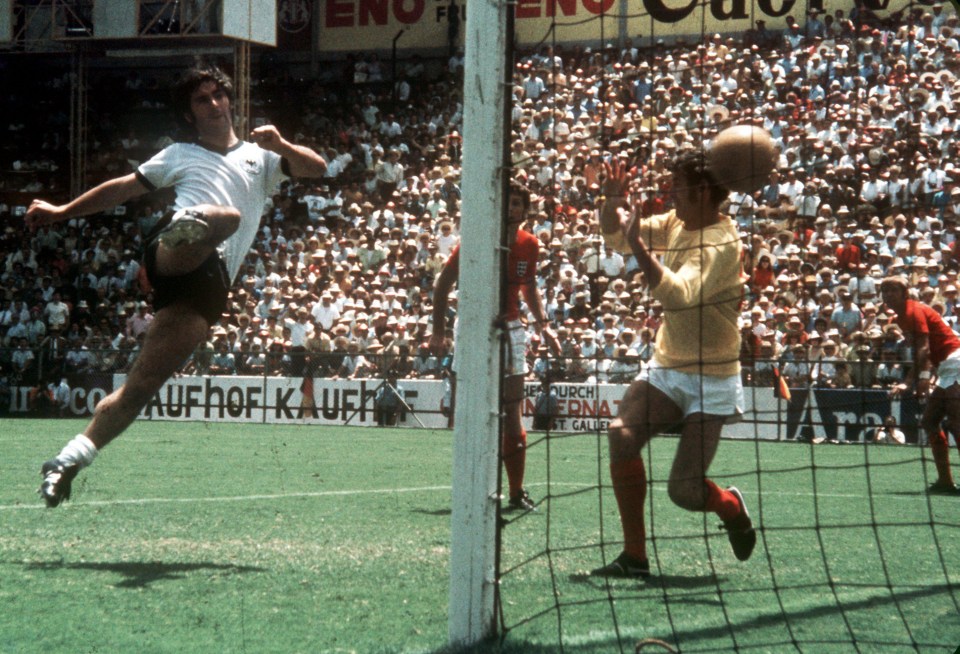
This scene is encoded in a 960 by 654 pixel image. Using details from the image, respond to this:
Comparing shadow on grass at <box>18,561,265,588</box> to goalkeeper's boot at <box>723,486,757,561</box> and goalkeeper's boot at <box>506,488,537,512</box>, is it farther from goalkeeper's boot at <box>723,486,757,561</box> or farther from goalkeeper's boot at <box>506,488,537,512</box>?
goalkeeper's boot at <box>506,488,537,512</box>

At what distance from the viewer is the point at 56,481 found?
5930 mm

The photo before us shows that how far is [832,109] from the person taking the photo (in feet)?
29.5

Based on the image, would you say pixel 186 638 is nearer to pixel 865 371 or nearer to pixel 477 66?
pixel 477 66

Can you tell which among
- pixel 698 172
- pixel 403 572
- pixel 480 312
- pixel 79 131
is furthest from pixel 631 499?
pixel 79 131

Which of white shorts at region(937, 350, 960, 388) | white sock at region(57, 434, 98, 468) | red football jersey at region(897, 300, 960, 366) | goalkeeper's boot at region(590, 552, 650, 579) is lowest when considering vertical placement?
goalkeeper's boot at region(590, 552, 650, 579)

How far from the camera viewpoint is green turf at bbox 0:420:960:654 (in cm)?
439

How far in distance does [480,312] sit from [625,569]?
6.11 feet

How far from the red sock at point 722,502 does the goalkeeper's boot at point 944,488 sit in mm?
5091

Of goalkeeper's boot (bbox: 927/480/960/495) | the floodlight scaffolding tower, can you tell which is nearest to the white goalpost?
goalkeeper's boot (bbox: 927/480/960/495)

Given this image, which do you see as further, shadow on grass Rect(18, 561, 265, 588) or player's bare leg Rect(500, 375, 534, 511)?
player's bare leg Rect(500, 375, 534, 511)

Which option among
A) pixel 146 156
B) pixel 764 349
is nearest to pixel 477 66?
pixel 764 349

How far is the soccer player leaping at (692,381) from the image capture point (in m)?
5.65

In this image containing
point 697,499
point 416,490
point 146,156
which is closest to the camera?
point 697,499

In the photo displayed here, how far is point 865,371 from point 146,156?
66.7 ft
